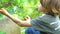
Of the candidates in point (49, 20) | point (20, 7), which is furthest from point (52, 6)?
point (20, 7)

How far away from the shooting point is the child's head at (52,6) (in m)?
2.80

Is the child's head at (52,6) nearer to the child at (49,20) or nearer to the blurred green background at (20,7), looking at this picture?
the child at (49,20)

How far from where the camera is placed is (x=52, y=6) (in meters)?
2.81

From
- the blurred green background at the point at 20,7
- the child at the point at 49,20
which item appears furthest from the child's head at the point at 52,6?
the blurred green background at the point at 20,7

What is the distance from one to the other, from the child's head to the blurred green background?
530 millimetres

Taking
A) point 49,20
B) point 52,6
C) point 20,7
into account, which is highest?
point 20,7

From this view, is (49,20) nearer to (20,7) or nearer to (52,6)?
(52,6)

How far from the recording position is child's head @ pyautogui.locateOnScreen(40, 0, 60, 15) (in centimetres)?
280

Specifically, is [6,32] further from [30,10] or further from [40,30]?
[40,30]

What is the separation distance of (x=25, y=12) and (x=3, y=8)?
64 centimetres

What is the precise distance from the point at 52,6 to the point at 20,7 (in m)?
0.71

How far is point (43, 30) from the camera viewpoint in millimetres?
2832

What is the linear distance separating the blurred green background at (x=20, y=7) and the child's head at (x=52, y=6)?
0.53 meters

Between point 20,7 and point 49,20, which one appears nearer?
point 49,20
